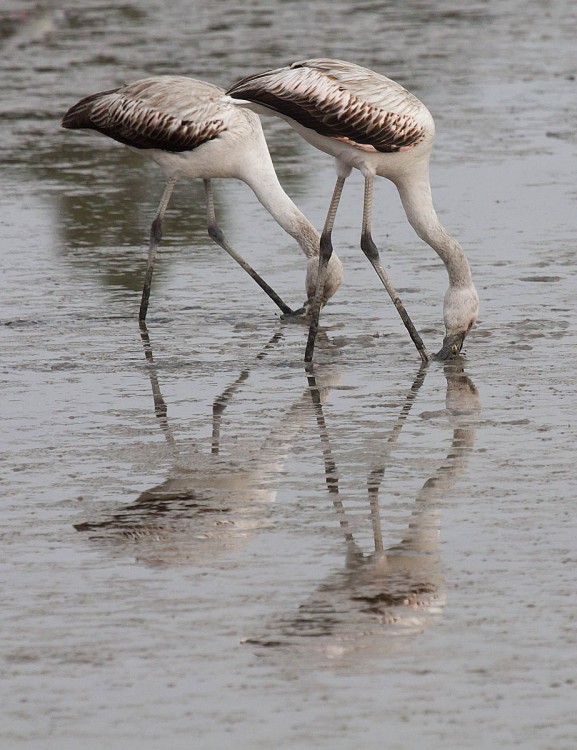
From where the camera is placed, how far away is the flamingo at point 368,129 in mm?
8773

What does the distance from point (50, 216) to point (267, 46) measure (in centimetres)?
910

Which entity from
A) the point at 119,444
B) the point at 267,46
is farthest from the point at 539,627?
the point at 267,46

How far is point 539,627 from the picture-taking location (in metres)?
5.10

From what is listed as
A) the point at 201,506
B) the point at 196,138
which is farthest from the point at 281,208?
the point at 201,506

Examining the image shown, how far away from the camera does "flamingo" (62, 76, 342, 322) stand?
980 centimetres

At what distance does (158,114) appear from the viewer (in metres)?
9.91

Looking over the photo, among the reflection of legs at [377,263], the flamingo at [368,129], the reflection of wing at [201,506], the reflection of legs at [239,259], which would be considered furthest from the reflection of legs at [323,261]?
the reflection of wing at [201,506]

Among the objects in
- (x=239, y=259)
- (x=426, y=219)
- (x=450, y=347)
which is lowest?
(x=239, y=259)

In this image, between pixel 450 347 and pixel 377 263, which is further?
pixel 377 263

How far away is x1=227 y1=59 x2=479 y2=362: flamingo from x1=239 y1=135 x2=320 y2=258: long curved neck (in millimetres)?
919

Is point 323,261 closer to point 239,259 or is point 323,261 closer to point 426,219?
point 426,219

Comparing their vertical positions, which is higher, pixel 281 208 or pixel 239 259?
pixel 281 208

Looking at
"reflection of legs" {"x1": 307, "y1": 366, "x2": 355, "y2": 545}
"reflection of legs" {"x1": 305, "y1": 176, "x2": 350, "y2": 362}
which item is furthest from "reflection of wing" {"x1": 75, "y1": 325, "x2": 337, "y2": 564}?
"reflection of legs" {"x1": 305, "y1": 176, "x2": 350, "y2": 362}

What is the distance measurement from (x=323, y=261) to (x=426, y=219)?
0.60 meters
